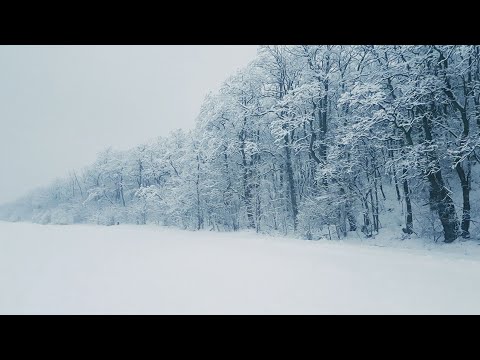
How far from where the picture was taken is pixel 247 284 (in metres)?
5.77

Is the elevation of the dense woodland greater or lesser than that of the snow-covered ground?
greater

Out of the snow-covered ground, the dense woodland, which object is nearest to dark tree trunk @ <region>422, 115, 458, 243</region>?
the dense woodland

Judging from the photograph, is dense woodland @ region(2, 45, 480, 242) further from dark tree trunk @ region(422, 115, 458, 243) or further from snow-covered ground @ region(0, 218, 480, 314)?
snow-covered ground @ region(0, 218, 480, 314)

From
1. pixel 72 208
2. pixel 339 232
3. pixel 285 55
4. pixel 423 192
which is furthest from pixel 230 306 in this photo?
pixel 72 208

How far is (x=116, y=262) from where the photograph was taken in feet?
28.2

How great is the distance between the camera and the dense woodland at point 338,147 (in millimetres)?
10930

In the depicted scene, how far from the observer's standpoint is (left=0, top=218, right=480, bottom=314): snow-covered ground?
4.62 metres

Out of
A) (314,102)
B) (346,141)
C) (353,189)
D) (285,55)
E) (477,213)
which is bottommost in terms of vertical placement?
(477,213)

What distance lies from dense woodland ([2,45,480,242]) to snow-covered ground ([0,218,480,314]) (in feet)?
14.2

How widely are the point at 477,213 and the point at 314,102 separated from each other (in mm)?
10339

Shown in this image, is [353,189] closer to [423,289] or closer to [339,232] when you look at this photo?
[339,232]

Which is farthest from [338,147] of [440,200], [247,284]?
[247,284]

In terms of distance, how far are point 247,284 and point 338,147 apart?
Answer: 37.1 feet

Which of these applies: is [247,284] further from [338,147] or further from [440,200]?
[338,147]
